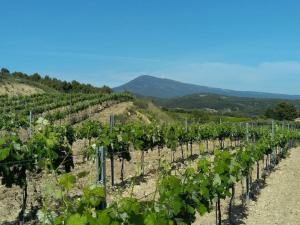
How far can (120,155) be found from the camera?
44.1ft

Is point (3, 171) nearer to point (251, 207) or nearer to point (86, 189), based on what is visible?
point (86, 189)

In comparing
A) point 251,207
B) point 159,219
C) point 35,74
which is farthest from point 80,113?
point 35,74

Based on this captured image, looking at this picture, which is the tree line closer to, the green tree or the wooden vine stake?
the green tree

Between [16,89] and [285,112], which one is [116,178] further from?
[285,112]

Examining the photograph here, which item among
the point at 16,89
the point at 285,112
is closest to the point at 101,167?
the point at 16,89

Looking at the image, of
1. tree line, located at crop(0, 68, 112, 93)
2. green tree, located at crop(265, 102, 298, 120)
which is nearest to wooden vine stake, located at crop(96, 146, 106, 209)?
tree line, located at crop(0, 68, 112, 93)

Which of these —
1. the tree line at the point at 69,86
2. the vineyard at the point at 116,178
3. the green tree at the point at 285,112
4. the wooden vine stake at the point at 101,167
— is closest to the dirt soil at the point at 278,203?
the vineyard at the point at 116,178

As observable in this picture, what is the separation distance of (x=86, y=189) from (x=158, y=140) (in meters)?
12.1

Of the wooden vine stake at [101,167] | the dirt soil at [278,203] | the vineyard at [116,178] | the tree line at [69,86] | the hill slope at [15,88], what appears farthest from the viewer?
the tree line at [69,86]

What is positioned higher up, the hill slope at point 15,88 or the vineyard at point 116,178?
the hill slope at point 15,88

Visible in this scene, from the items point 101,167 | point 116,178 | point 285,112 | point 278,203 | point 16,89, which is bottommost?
point 285,112

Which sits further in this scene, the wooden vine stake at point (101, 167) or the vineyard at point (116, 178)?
the wooden vine stake at point (101, 167)

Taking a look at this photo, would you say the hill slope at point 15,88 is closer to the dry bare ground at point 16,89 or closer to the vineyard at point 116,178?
the dry bare ground at point 16,89

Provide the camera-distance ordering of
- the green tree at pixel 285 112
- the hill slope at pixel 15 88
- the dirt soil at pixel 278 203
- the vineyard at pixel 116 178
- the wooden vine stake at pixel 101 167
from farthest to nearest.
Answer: the green tree at pixel 285 112 < the hill slope at pixel 15 88 < the dirt soil at pixel 278 203 < the wooden vine stake at pixel 101 167 < the vineyard at pixel 116 178
